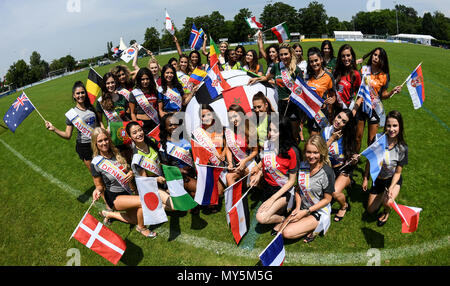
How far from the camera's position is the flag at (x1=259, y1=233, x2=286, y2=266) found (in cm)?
299

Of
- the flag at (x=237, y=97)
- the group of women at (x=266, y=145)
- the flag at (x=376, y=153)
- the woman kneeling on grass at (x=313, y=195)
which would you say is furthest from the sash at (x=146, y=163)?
the flag at (x=376, y=153)

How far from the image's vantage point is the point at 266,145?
407 centimetres

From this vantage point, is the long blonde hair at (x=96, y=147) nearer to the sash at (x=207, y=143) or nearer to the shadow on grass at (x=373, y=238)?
the sash at (x=207, y=143)

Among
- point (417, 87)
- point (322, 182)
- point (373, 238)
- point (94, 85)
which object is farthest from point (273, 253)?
point (94, 85)

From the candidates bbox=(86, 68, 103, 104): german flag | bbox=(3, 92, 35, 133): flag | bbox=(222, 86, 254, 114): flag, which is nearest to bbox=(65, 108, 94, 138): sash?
bbox=(3, 92, 35, 133): flag

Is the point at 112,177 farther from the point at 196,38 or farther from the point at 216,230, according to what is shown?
the point at 196,38

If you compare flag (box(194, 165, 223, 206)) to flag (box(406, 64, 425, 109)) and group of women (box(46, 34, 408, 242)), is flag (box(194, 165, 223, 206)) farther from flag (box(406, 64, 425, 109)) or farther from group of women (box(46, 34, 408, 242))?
flag (box(406, 64, 425, 109))

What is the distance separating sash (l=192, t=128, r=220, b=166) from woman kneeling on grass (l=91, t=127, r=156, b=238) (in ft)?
3.99

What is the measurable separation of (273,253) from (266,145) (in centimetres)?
162

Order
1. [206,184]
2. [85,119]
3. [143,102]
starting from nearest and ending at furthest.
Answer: [206,184] < [85,119] < [143,102]

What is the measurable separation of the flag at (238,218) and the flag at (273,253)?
0.58 m

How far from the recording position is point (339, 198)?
4.05 meters
